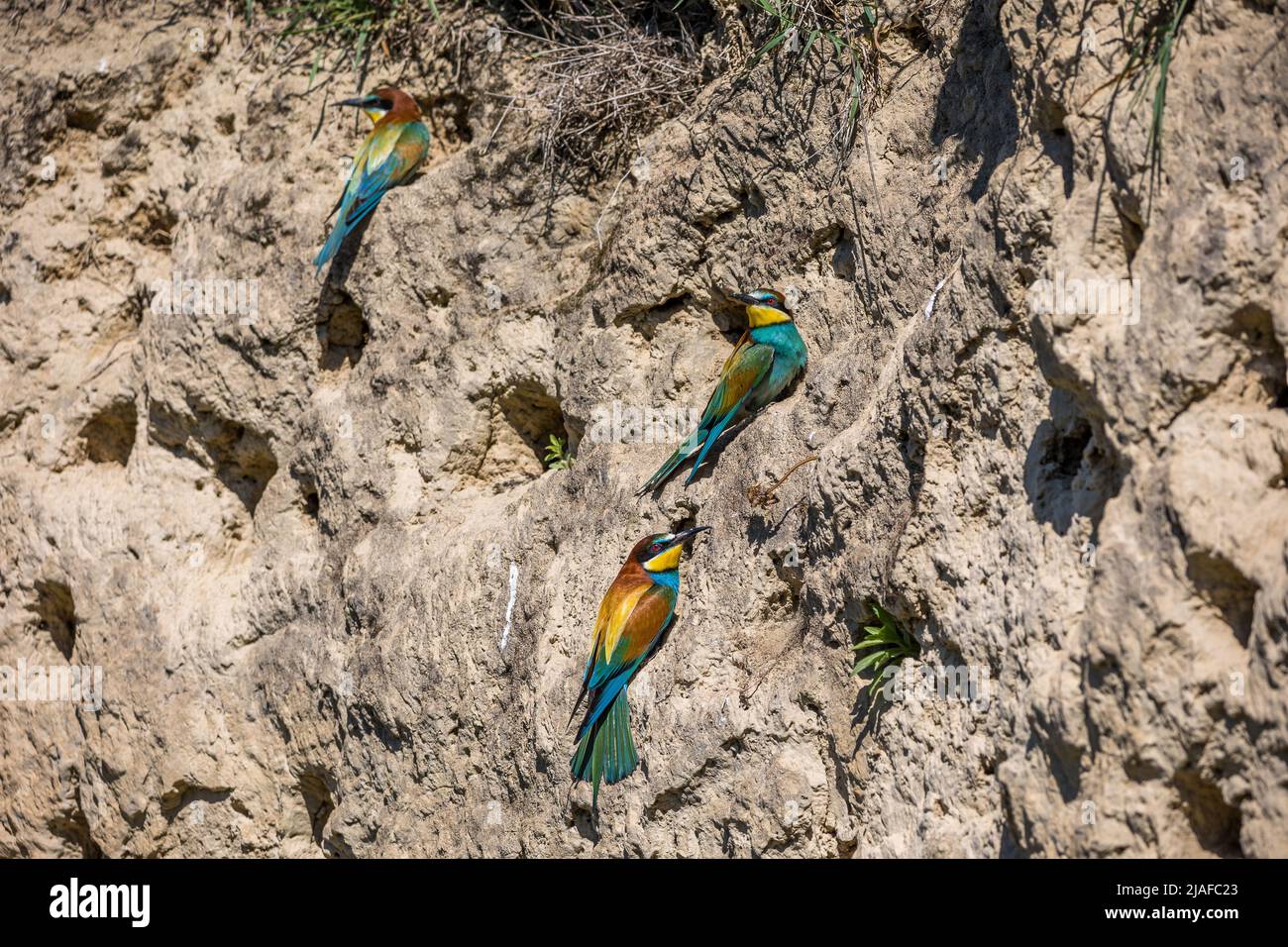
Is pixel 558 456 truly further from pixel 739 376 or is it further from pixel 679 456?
pixel 739 376

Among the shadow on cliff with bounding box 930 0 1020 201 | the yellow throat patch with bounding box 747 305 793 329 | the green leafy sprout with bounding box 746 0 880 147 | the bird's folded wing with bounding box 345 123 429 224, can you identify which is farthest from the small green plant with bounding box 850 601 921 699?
the bird's folded wing with bounding box 345 123 429 224

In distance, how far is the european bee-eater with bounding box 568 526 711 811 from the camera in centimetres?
322

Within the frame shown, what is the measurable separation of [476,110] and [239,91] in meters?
1.05

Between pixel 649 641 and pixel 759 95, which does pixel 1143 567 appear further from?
pixel 759 95

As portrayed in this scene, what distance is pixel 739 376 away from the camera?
333 cm

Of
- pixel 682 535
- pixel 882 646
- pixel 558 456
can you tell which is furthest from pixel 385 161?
pixel 882 646

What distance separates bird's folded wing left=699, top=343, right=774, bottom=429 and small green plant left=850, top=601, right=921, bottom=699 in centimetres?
70

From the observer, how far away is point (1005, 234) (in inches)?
106

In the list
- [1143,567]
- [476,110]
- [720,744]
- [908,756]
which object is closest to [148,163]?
[476,110]

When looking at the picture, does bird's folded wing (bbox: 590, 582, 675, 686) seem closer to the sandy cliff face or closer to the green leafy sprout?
the sandy cliff face

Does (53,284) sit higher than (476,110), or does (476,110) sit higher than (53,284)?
(476,110)

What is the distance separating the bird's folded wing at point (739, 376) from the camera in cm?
332

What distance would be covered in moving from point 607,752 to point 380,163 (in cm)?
201

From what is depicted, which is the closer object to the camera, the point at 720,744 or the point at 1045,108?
the point at 1045,108
